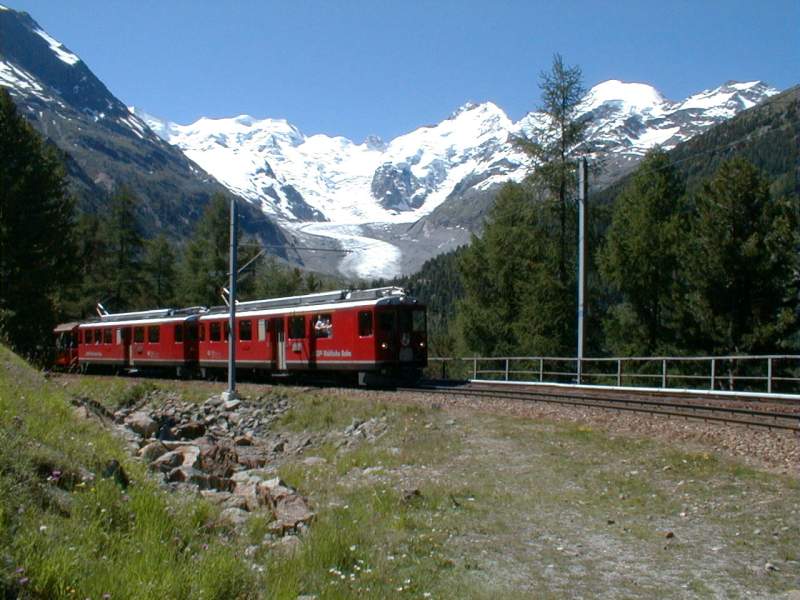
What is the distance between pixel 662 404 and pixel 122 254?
1959 inches

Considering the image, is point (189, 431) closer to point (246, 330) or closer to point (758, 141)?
point (246, 330)

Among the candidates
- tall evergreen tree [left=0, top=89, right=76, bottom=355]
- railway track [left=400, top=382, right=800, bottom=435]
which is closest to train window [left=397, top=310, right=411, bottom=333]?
railway track [left=400, top=382, right=800, bottom=435]

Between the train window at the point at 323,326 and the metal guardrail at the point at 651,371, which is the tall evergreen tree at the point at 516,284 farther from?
the train window at the point at 323,326

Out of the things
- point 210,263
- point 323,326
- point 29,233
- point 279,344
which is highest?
point 29,233

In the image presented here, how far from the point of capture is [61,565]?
4.80 m

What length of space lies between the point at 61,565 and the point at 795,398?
16.0 meters

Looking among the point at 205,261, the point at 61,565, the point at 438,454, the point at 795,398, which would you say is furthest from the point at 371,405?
the point at 205,261

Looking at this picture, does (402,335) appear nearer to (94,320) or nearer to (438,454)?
(438,454)

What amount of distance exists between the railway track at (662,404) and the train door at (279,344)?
19.2 ft

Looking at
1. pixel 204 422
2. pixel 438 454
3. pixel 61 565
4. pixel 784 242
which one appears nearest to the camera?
pixel 61 565

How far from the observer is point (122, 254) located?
193 feet

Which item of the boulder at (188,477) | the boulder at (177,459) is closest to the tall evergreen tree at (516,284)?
the boulder at (177,459)

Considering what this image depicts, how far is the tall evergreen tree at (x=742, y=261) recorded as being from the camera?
96.8 feet

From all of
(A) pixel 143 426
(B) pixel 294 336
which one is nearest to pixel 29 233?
(B) pixel 294 336
